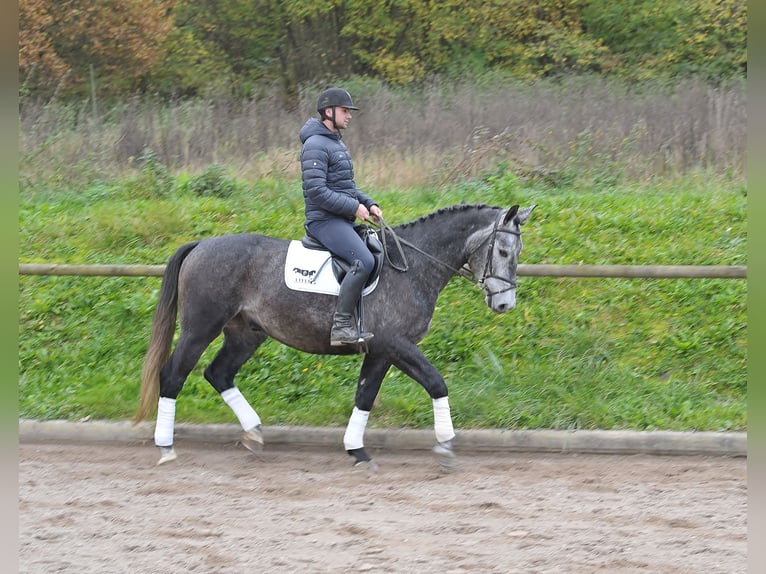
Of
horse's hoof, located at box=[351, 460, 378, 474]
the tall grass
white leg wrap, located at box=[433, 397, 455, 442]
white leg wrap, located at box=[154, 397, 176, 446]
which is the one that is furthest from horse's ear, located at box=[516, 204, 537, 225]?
the tall grass

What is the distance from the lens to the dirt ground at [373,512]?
5.13m

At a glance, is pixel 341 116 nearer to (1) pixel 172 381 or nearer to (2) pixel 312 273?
(2) pixel 312 273

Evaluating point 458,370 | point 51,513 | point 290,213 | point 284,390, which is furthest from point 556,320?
point 51,513

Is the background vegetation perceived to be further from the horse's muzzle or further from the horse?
the horse's muzzle

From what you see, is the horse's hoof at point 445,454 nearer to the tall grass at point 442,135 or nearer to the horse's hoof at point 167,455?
the horse's hoof at point 167,455

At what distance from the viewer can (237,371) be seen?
750cm

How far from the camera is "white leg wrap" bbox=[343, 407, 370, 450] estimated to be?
7.11 meters

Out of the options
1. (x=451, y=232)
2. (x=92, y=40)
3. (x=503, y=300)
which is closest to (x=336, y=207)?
(x=451, y=232)

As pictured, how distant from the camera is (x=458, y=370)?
28.2ft

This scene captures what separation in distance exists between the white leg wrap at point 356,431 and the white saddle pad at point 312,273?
3.13 ft

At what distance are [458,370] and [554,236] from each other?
2.39 meters

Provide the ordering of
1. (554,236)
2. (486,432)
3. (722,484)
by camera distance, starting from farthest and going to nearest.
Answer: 1. (554,236)
2. (486,432)
3. (722,484)

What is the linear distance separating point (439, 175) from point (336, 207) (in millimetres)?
6150

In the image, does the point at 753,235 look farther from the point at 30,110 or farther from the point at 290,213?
the point at 30,110
